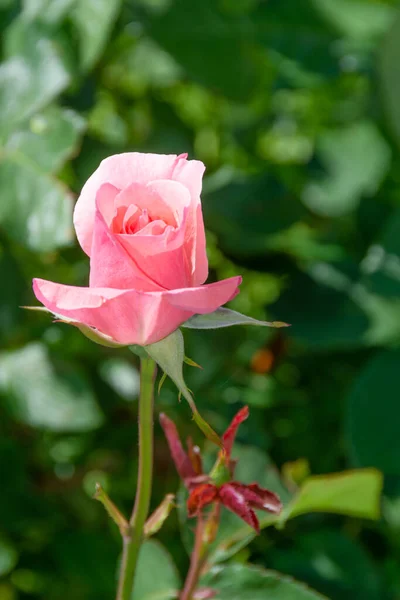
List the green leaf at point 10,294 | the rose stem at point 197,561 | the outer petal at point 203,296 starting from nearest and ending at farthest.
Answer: the outer petal at point 203,296, the rose stem at point 197,561, the green leaf at point 10,294

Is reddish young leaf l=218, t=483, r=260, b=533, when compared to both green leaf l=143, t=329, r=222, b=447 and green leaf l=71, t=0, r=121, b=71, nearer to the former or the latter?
green leaf l=143, t=329, r=222, b=447

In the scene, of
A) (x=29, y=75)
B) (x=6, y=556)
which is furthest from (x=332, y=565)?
(x=29, y=75)

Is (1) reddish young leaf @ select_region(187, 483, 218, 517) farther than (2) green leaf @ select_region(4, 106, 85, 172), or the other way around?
(2) green leaf @ select_region(4, 106, 85, 172)

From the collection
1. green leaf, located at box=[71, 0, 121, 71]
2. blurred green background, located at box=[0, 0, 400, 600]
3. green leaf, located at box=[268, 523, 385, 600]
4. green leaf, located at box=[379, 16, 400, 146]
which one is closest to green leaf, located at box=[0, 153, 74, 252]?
blurred green background, located at box=[0, 0, 400, 600]

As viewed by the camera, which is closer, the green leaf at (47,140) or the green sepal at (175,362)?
the green sepal at (175,362)

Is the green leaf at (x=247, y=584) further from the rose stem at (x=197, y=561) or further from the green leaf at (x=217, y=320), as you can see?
the green leaf at (x=217, y=320)

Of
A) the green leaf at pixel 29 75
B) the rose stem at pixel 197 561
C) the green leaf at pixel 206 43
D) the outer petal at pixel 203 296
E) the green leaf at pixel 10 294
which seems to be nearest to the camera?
the outer petal at pixel 203 296

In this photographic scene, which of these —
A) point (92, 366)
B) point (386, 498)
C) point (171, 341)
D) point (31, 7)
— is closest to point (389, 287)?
point (386, 498)

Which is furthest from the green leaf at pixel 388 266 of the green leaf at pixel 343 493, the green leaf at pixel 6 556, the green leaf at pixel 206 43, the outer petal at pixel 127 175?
the outer petal at pixel 127 175
